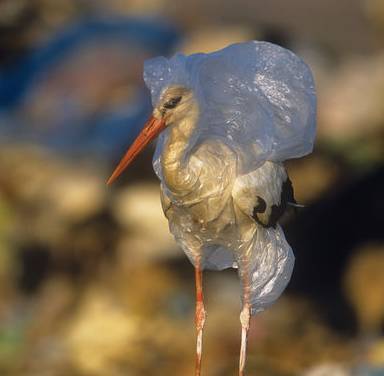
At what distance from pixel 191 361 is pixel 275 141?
3352 millimetres

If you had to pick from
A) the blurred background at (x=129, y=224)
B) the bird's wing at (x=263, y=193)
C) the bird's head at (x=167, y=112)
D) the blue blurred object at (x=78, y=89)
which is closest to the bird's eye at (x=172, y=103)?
the bird's head at (x=167, y=112)

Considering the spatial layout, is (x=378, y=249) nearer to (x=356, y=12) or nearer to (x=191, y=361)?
(x=191, y=361)

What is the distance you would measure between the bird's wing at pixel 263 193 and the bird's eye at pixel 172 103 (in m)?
0.16

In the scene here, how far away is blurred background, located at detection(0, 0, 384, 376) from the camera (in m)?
5.72

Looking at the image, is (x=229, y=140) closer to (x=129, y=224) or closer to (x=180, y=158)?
(x=180, y=158)

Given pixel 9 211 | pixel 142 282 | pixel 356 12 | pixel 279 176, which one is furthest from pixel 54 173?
pixel 279 176

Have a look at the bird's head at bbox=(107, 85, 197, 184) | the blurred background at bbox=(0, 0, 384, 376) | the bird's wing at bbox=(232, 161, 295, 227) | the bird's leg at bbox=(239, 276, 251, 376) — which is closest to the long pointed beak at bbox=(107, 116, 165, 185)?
the bird's head at bbox=(107, 85, 197, 184)

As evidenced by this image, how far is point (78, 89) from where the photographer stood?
6871 millimetres

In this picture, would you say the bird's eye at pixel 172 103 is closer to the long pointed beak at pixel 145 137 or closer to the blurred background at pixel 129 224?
the long pointed beak at pixel 145 137

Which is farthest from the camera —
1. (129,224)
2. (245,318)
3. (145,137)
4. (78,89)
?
(78,89)

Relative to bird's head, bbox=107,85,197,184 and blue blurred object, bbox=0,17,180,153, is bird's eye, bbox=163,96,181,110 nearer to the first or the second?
bird's head, bbox=107,85,197,184

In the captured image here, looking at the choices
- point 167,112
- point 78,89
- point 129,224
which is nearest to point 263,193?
point 167,112

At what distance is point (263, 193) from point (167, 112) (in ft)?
0.68

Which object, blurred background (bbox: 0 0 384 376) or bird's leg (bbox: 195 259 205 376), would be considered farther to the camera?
blurred background (bbox: 0 0 384 376)
